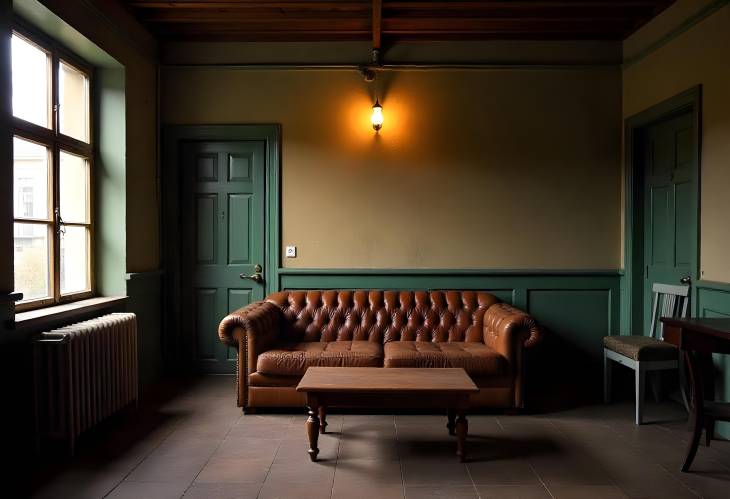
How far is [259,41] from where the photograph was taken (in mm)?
5027

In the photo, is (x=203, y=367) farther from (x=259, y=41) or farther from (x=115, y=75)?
(x=259, y=41)

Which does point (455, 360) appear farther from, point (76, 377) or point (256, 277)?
point (76, 377)

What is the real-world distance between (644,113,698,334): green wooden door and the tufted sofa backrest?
144 centimetres

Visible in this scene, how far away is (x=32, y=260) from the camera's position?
349cm

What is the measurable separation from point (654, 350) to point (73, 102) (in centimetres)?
468

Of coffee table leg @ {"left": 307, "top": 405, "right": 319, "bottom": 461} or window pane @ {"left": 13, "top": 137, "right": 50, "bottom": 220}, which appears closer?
coffee table leg @ {"left": 307, "top": 405, "right": 319, "bottom": 461}

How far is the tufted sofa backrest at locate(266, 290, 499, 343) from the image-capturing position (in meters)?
4.54

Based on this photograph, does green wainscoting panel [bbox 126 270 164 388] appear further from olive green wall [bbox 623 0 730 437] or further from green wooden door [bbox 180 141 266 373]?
olive green wall [bbox 623 0 730 437]

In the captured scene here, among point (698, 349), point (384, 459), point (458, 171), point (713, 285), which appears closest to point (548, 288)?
point (458, 171)

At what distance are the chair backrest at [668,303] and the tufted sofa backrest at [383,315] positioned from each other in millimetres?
1285

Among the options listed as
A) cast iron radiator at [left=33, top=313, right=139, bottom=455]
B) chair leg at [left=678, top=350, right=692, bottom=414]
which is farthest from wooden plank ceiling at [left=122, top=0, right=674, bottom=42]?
chair leg at [left=678, top=350, right=692, bottom=414]

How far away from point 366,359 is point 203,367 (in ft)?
6.55

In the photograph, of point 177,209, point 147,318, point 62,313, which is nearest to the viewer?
point 62,313

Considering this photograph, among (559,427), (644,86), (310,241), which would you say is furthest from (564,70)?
(559,427)
